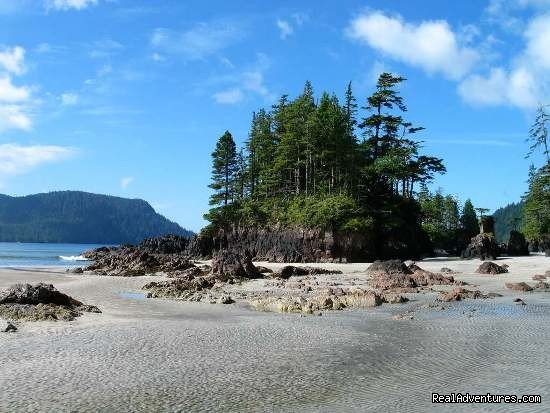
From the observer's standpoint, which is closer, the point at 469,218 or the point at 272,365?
the point at 272,365

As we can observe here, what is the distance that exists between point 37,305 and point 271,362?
8.17m

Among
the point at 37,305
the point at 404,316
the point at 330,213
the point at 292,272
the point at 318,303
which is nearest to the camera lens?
the point at 37,305

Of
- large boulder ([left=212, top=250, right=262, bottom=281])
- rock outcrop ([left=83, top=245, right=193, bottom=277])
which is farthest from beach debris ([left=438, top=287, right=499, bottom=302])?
rock outcrop ([left=83, top=245, right=193, bottom=277])

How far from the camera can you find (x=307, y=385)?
24.8 feet

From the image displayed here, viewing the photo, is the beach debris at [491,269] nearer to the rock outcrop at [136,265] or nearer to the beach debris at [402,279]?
the beach debris at [402,279]

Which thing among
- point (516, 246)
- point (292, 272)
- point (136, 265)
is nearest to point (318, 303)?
point (292, 272)

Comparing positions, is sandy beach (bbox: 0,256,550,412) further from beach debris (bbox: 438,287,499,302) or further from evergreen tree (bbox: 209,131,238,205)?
evergreen tree (bbox: 209,131,238,205)

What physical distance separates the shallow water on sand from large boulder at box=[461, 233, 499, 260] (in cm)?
3237

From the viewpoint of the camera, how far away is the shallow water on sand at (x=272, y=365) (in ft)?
22.1

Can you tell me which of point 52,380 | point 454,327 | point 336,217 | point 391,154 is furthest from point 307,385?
point 391,154

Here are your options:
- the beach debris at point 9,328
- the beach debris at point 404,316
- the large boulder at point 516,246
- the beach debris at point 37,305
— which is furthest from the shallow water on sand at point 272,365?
the large boulder at point 516,246

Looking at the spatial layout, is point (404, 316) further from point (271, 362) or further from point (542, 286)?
point (542, 286)

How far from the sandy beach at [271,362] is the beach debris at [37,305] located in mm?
653

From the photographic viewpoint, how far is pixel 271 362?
8906mm
